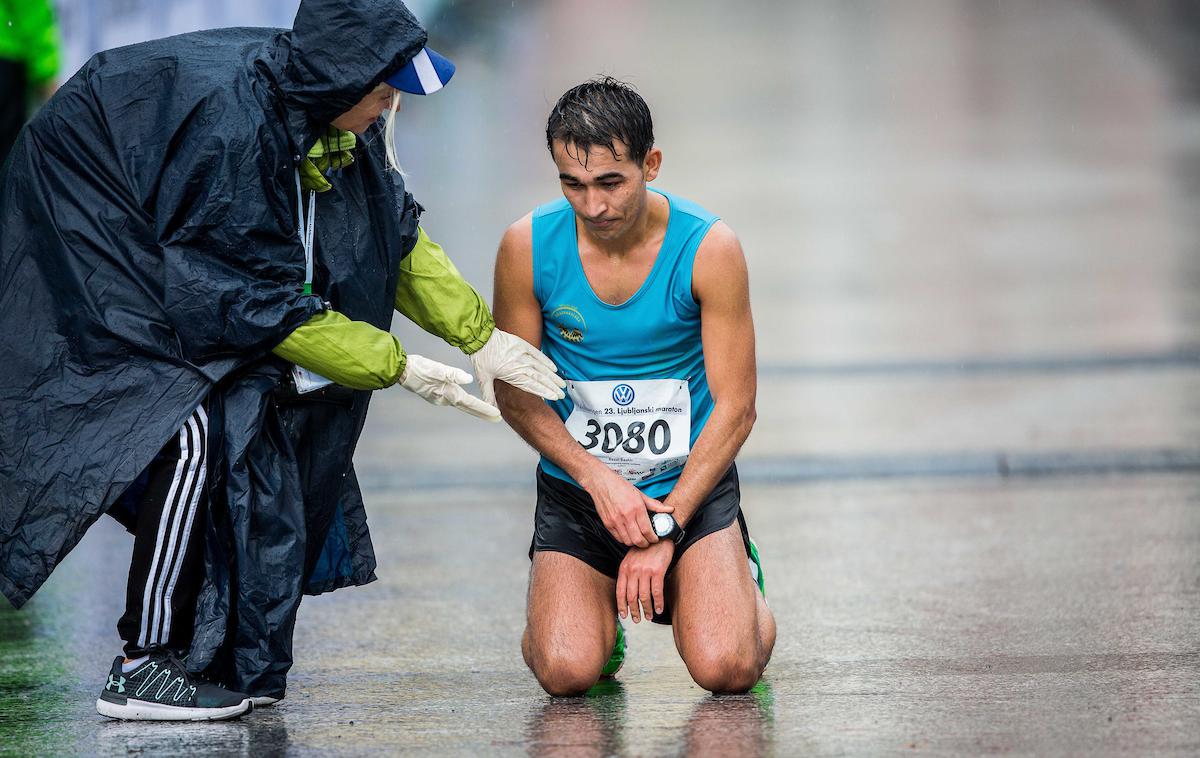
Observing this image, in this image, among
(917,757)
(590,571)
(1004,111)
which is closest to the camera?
(917,757)

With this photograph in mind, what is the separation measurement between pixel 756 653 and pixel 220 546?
1215 millimetres

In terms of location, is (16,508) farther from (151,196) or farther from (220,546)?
(151,196)

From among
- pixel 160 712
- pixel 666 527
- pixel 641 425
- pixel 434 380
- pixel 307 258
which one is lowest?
pixel 160 712

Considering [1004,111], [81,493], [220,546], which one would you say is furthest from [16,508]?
[1004,111]

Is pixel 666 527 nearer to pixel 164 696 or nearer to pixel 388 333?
pixel 388 333

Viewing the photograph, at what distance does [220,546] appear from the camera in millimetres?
3527

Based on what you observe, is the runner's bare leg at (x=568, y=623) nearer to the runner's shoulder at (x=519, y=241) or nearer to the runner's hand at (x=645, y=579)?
the runner's hand at (x=645, y=579)

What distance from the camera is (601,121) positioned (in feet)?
12.1

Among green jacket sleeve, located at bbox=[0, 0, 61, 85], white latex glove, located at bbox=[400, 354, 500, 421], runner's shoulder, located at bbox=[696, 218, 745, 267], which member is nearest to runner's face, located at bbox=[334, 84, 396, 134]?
white latex glove, located at bbox=[400, 354, 500, 421]

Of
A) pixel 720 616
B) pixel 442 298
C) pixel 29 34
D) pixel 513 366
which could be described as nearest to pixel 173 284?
pixel 442 298

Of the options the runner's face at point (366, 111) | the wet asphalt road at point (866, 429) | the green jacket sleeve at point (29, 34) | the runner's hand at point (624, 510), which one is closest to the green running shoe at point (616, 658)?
the wet asphalt road at point (866, 429)

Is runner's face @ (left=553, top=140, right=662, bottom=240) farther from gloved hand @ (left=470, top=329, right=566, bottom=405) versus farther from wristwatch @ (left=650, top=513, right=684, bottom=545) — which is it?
wristwatch @ (left=650, top=513, right=684, bottom=545)

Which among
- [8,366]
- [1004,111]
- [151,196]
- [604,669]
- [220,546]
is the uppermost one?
[1004,111]

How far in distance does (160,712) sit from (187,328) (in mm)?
825
